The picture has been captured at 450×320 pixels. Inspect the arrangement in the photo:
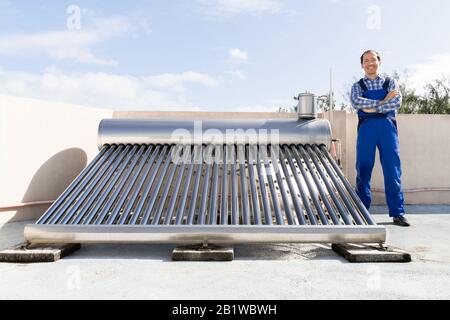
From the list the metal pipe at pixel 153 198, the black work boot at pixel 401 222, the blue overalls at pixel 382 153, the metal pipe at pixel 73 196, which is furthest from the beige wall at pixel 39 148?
the black work boot at pixel 401 222

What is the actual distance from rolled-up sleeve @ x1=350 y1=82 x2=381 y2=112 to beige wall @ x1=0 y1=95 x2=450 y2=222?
5.38 ft

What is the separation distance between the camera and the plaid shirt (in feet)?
14.9

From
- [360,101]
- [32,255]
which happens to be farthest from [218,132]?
[32,255]

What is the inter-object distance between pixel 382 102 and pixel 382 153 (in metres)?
0.61

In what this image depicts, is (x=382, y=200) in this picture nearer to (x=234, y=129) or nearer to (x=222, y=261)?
(x=234, y=129)

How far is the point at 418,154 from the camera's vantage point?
257 inches

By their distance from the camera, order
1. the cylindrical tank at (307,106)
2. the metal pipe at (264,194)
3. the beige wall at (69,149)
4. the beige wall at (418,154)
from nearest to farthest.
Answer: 1. the metal pipe at (264,194)
2. the cylindrical tank at (307,106)
3. the beige wall at (69,149)
4. the beige wall at (418,154)

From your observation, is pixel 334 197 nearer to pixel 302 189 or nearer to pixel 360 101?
pixel 302 189

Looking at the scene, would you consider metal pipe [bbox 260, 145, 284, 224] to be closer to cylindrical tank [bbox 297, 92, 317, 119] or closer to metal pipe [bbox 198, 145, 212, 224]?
metal pipe [bbox 198, 145, 212, 224]

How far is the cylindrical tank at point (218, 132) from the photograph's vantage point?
4320mm

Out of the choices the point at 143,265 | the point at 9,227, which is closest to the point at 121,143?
the point at 9,227

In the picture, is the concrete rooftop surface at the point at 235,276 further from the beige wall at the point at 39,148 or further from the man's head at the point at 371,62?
the man's head at the point at 371,62

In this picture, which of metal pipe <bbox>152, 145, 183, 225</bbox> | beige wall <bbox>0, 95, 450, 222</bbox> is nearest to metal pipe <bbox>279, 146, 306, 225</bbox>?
metal pipe <bbox>152, 145, 183, 225</bbox>

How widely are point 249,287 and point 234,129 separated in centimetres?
229
